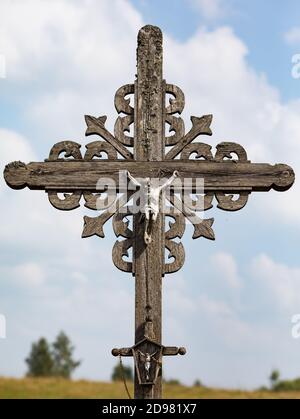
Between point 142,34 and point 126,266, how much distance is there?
2.47m

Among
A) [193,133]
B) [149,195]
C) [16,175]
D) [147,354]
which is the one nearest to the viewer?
[147,354]

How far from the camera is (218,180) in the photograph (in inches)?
362

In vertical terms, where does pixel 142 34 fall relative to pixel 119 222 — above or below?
above

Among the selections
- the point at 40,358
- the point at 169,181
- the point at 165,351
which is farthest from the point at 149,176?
the point at 40,358

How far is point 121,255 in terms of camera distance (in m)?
8.93

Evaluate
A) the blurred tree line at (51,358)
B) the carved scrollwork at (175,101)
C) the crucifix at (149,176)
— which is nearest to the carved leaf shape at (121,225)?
the crucifix at (149,176)

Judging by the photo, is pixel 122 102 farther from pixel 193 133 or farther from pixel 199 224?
pixel 199 224

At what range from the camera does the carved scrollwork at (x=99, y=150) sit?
9297 millimetres

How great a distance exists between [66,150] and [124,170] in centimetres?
65

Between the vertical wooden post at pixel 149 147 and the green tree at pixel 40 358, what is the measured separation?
39.2 m

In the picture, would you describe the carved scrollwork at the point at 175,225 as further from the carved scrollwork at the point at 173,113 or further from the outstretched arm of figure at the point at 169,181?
the carved scrollwork at the point at 173,113

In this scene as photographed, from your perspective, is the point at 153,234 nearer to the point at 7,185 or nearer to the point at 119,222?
the point at 119,222
